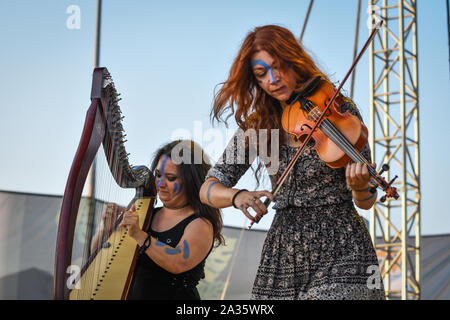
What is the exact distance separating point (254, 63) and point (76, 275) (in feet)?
2.35

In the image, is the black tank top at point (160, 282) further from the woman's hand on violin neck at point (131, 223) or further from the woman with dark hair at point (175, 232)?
the woman's hand on violin neck at point (131, 223)

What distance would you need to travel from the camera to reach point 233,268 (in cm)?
586

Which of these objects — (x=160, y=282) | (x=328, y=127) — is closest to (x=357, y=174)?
(x=328, y=127)

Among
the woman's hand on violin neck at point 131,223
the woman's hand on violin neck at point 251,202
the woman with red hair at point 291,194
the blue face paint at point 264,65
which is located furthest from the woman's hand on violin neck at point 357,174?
the woman's hand on violin neck at point 131,223

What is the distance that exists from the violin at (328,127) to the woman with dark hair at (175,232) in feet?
2.90

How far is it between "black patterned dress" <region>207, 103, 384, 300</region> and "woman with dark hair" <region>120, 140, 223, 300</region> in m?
0.77

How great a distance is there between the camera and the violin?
1.42 metres

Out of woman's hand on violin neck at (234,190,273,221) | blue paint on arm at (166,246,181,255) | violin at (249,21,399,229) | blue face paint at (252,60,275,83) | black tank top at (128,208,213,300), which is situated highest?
blue face paint at (252,60,275,83)

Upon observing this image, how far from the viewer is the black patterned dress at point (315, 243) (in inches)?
56.6

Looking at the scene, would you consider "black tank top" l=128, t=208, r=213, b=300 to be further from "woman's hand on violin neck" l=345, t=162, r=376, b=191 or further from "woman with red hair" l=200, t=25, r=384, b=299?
"woman's hand on violin neck" l=345, t=162, r=376, b=191

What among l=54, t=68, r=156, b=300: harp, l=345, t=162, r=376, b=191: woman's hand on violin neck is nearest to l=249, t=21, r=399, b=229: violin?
l=345, t=162, r=376, b=191: woman's hand on violin neck

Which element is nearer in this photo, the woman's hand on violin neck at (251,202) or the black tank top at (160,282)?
the woman's hand on violin neck at (251,202)
